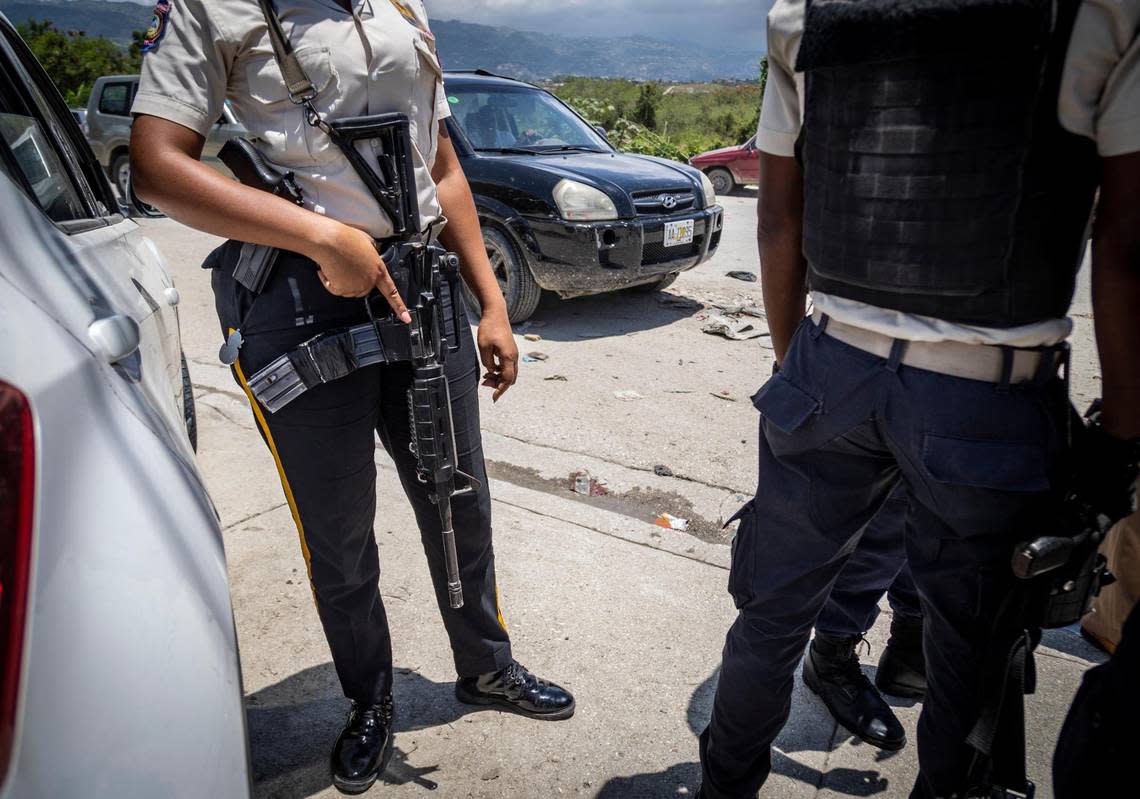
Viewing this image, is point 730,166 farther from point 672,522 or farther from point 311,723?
point 311,723

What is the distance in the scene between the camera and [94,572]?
0.87m

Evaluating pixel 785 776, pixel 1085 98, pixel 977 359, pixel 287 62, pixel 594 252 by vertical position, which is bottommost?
pixel 785 776

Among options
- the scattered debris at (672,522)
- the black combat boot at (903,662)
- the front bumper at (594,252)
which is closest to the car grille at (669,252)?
the front bumper at (594,252)

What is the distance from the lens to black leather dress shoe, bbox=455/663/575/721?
6.70 ft

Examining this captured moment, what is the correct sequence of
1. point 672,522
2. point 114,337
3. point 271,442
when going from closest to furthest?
point 114,337, point 271,442, point 672,522

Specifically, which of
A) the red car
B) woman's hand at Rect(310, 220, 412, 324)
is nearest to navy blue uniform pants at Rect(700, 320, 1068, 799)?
woman's hand at Rect(310, 220, 412, 324)

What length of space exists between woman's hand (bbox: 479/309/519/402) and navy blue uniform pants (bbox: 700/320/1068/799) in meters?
0.72

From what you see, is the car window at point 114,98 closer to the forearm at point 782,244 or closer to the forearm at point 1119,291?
the forearm at point 782,244

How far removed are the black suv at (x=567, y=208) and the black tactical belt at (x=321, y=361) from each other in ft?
12.2

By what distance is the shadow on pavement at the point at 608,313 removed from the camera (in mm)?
5664

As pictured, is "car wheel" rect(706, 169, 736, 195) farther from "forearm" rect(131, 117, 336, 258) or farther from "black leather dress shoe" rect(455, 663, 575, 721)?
"forearm" rect(131, 117, 336, 258)

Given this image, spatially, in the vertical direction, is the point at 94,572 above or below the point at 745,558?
above

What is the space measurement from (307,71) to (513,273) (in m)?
4.06

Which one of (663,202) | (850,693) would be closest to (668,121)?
(663,202)
